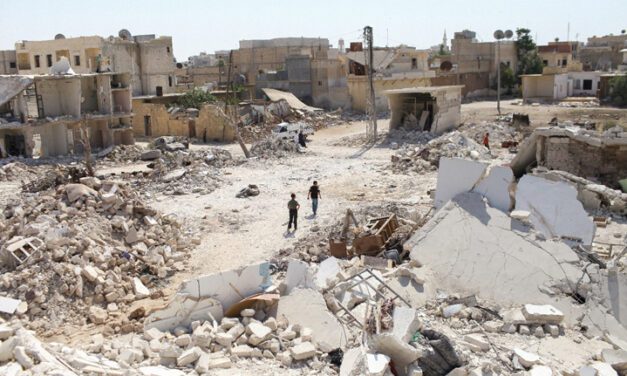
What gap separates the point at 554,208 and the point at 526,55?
1854 inches

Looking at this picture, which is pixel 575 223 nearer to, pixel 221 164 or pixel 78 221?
pixel 78 221

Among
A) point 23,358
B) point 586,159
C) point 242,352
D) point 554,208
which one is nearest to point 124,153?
point 586,159

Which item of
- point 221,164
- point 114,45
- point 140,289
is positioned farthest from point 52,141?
point 140,289

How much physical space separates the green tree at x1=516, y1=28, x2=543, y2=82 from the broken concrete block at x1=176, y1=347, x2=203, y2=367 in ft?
170

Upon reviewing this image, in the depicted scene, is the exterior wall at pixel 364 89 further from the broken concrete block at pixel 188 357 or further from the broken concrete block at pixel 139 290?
the broken concrete block at pixel 188 357

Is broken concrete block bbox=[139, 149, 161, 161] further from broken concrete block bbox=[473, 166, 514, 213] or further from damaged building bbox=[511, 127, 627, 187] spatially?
broken concrete block bbox=[473, 166, 514, 213]

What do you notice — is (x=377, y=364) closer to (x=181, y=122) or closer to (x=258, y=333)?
(x=258, y=333)

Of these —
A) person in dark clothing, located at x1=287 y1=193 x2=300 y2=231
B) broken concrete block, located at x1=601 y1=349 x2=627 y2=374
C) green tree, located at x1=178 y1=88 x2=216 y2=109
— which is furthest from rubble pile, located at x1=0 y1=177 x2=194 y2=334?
green tree, located at x1=178 y1=88 x2=216 y2=109

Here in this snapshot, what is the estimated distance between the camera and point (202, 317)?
9008 mm

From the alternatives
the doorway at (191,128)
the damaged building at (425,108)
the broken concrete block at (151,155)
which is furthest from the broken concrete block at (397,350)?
the doorway at (191,128)

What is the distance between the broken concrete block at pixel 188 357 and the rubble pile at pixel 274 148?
16584 mm

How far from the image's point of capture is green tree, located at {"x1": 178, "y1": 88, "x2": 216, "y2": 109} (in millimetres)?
35312

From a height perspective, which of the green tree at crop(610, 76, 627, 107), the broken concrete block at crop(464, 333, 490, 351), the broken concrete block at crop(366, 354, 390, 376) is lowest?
the broken concrete block at crop(464, 333, 490, 351)

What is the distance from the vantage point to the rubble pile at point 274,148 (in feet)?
79.9
